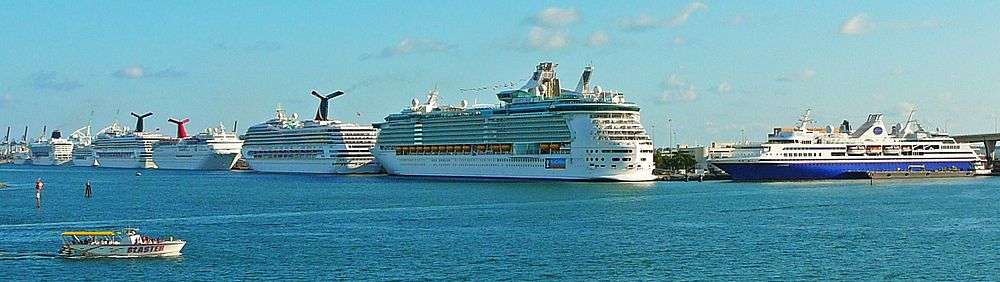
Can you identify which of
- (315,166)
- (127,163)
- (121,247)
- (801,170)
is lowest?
(121,247)

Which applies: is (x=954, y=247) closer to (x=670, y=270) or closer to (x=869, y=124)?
(x=670, y=270)

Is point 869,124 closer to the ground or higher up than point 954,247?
higher up

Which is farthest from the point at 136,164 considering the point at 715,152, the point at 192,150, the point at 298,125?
the point at 715,152

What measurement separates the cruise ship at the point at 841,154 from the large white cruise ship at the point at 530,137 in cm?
813

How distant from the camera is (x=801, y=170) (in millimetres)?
96188

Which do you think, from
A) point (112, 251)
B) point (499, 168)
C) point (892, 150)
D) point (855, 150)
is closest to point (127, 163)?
point (499, 168)

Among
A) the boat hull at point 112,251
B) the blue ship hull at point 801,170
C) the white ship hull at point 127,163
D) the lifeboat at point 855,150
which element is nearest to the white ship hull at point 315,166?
the white ship hull at point 127,163

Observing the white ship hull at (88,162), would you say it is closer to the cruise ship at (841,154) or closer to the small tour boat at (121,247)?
the cruise ship at (841,154)

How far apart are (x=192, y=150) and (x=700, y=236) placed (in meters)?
124

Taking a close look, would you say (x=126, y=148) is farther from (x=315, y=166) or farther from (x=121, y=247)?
(x=121, y=247)

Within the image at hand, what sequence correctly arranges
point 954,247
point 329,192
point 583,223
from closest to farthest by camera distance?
point 954,247 → point 583,223 → point 329,192

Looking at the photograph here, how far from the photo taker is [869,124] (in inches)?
4065

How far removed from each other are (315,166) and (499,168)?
3575 cm

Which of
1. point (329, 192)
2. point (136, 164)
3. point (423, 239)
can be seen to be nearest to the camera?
point (423, 239)
